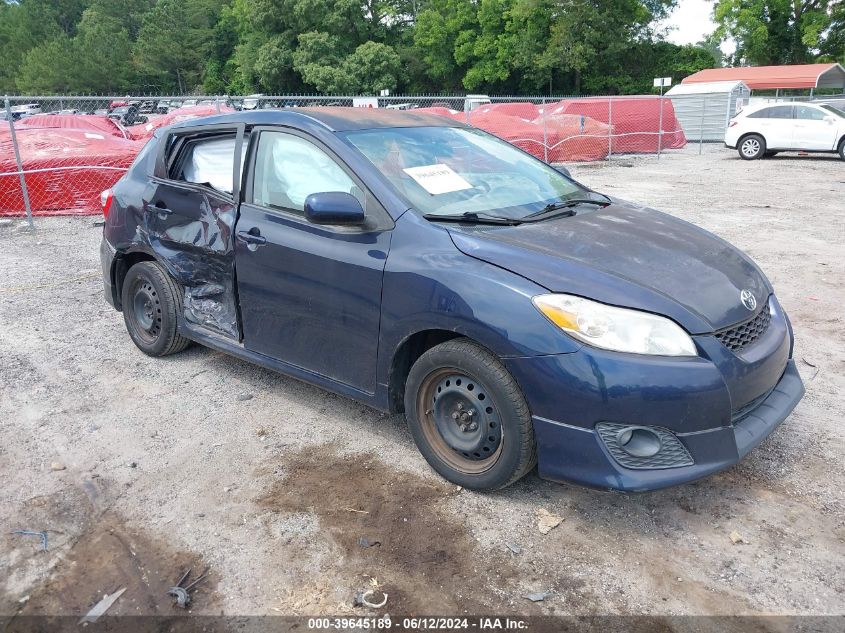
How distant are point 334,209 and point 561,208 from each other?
130 cm

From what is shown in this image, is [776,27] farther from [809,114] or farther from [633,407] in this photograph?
[633,407]

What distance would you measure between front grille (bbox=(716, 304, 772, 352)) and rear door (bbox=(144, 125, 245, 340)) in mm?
2693

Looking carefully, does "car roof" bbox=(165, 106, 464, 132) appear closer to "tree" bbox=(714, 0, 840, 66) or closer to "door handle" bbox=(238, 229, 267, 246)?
"door handle" bbox=(238, 229, 267, 246)

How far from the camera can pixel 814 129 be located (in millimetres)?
18125

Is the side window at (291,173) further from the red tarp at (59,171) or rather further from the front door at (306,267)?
the red tarp at (59,171)

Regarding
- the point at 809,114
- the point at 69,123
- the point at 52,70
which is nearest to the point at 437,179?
the point at 69,123

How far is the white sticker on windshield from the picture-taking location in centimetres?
360

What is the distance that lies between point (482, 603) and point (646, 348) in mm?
1180

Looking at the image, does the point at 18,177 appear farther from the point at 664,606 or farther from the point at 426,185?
the point at 664,606

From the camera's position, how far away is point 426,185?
141 inches

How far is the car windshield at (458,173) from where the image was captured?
356 centimetres

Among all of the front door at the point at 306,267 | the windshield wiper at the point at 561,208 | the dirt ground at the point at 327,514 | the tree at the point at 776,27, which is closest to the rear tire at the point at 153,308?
the dirt ground at the point at 327,514

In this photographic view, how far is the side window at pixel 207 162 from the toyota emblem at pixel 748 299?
9.34 feet

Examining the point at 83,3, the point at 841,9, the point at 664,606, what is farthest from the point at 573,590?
the point at 83,3
